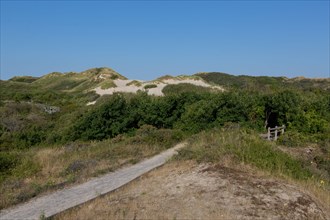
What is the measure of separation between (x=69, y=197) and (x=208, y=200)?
399 cm

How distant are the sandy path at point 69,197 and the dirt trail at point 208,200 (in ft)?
2.49

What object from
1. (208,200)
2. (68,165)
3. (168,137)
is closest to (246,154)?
(208,200)

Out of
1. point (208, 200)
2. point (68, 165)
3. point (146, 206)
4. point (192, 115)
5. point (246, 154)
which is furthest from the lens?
point (192, 115)

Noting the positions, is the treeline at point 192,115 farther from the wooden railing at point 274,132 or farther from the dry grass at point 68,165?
the dry grass at point 68,165

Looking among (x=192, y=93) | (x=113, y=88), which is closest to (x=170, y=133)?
(x=192, y=93)

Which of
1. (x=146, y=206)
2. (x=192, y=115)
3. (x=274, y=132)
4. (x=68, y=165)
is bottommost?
(x=68, y=165)

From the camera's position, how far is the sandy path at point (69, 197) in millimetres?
10070

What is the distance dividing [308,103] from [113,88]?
38958 millimetres

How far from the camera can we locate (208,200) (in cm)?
946

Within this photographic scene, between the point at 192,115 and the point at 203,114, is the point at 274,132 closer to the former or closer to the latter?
the point at 203,114

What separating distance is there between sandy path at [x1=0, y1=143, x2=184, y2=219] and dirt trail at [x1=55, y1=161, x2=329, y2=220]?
76 cm

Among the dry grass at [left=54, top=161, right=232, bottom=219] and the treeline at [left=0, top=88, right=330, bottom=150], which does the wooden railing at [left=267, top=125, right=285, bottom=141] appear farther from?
the dry grass at [left=54, top=161, right=232, bottom=219]

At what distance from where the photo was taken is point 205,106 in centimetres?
2683

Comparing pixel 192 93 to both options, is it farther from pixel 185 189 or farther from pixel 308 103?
pixel 185 189
